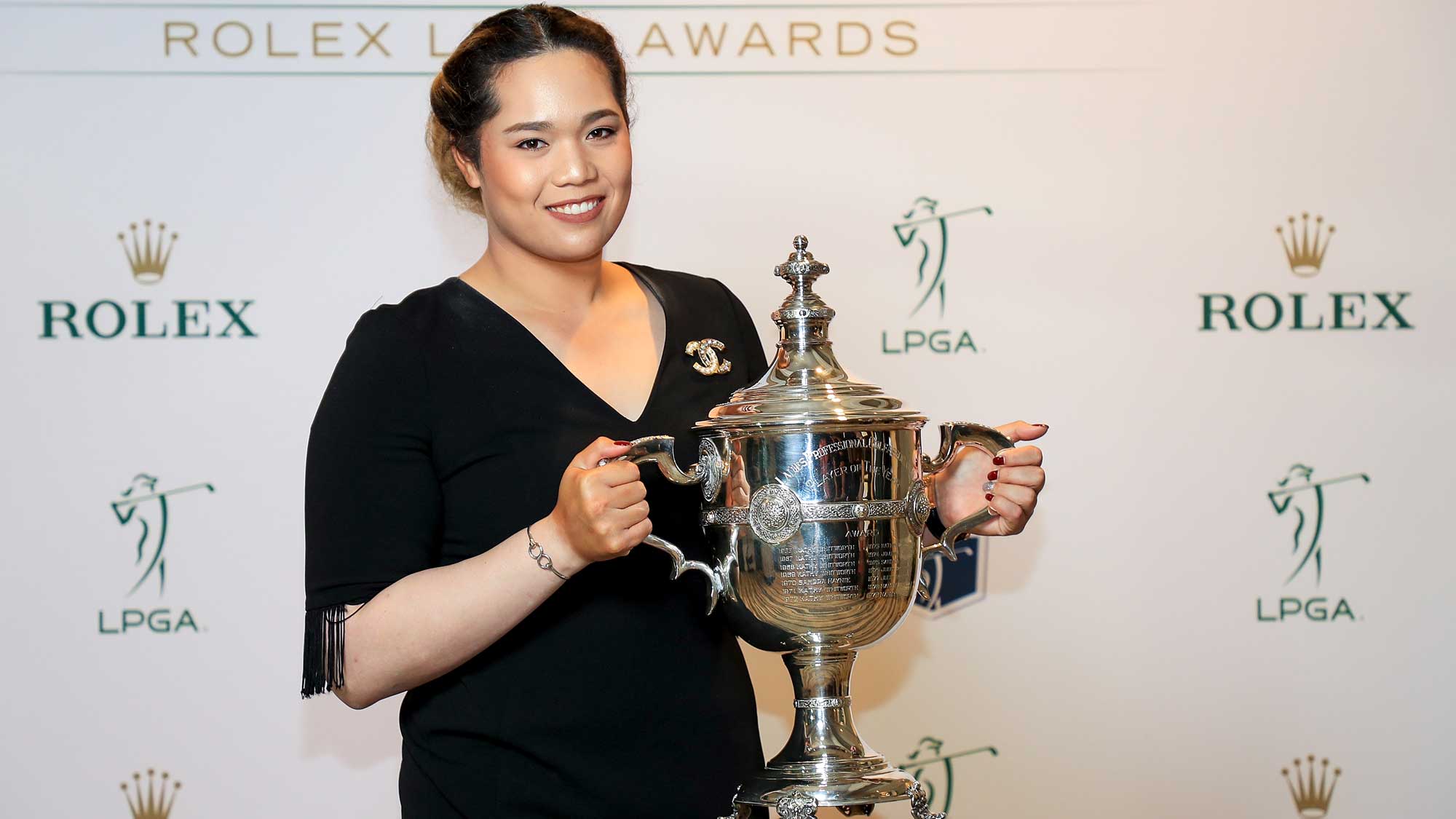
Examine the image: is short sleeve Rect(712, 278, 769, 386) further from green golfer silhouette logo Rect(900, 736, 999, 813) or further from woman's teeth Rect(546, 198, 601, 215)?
green golfer silhouette logo Rect(900, 736, 999, 813)

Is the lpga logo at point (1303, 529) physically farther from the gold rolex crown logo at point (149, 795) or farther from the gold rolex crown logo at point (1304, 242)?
the gold rolex crown logo at point (149, 795)

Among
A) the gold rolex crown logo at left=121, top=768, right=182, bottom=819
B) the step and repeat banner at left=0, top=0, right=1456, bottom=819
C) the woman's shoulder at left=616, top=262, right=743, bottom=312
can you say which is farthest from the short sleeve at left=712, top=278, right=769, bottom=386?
the gold rolex crown logo at left=121, top=768, right=182, bottom=819

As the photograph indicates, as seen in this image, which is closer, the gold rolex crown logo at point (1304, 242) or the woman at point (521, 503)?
the woman at point (521, 503)

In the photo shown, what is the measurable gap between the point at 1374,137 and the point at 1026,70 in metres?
0.59

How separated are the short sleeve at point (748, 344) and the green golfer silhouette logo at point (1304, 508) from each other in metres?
1.10

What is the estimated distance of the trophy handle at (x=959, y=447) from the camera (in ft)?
4.23

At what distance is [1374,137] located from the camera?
226cm

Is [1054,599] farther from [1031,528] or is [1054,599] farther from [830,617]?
[830,617]

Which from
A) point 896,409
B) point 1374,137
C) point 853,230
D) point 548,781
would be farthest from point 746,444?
point 1374,137

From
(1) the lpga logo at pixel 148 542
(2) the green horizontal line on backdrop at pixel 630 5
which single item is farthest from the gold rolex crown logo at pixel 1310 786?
(1) the lpga logo at pixel 148 542

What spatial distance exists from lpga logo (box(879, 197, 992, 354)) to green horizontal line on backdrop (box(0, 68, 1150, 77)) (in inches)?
8.6

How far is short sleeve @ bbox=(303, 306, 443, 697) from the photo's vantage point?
125 centimetres

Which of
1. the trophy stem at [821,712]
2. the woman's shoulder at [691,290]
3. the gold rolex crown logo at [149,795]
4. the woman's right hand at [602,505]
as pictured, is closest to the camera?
the woman's right hand at [602,505]

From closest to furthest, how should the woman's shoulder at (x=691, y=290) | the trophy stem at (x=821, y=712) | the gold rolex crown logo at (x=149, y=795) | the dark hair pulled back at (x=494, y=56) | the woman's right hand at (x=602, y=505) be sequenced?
the woman's right hand at (x=602, y=505)
the trophy stem at (x=821, y=712)
the dark hair pulled back at (x=494, y=56)
the woman's shoulder at (x=691, y=290)
the gold rolex crown logo at (x=149, y=795)
